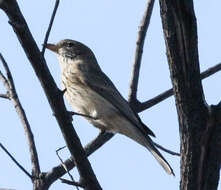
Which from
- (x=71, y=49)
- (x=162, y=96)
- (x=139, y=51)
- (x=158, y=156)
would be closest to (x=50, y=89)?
(x=162, y=96)

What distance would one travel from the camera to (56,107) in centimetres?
401

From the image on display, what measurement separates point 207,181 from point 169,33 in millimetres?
951

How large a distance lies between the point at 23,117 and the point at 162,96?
165cm

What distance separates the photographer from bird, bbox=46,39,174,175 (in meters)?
7.09

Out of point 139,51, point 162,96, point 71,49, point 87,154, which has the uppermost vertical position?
point 71,49

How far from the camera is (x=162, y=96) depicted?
597 cm

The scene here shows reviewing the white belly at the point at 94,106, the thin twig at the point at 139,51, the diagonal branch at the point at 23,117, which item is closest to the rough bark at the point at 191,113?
the diagonal branch at the point at 23,117

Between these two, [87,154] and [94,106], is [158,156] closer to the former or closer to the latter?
[87,154]

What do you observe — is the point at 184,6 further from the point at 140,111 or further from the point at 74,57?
the point at 74,57

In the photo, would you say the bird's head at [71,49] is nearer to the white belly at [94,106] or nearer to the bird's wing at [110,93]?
the bird's wing at [110,93]

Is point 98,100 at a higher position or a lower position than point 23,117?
higher

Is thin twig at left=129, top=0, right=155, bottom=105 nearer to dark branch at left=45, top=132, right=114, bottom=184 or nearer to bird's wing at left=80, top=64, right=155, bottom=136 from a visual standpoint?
bird's wing at left=80, top=64, right=155, bottom=136

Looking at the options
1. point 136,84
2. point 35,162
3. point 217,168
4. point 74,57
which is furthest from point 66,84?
point 217,168

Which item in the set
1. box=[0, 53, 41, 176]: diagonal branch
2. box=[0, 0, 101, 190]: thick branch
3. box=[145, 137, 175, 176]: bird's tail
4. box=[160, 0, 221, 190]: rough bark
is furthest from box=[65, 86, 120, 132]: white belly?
box=[160, 0, 221, 190]: rough bark
